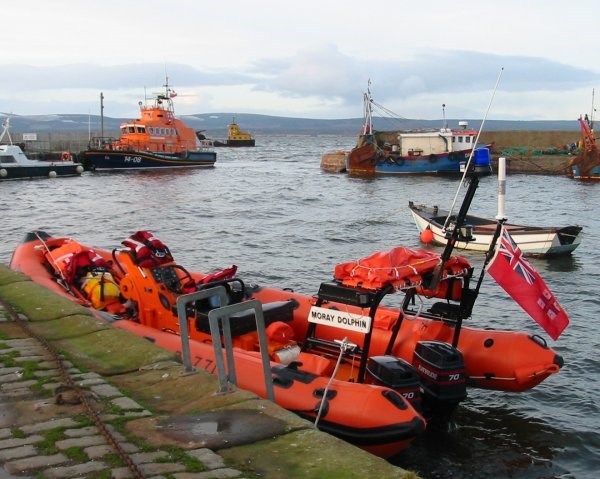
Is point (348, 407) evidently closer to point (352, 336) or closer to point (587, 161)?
point (352, 336)

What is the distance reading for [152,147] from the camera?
2167 inches

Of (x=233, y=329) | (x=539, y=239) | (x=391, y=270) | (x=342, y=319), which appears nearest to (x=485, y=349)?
(x=391, y=270)

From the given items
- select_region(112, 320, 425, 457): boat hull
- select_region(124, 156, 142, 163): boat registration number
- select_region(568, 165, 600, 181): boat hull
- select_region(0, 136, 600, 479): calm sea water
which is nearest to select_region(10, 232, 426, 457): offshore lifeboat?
select_region(112, 320, 425, 457): boat hull

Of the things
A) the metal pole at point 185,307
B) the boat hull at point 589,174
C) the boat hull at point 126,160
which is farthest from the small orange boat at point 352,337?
the boat hull at point 126,160

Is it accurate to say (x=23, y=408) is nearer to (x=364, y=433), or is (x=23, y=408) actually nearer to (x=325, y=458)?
(x=325, y=458)

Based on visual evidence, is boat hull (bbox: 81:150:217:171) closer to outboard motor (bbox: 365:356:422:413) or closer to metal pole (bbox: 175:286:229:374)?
outboard motor (bbox: 365:356:422:413)

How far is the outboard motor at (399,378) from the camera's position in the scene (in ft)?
24.7

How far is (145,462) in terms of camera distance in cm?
421

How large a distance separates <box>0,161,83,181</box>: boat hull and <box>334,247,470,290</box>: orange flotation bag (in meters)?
41.6

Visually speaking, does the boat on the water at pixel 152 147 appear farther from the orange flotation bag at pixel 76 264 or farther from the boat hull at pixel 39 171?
the orange flotation bag at pixel 76 264

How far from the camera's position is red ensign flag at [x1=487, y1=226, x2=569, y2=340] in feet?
26.2

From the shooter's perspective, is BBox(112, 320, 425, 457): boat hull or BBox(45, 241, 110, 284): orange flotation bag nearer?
BBox(112, 320, 425, 457): boat hull

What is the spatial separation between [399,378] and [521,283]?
1.84m

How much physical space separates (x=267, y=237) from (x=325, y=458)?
757 inches
